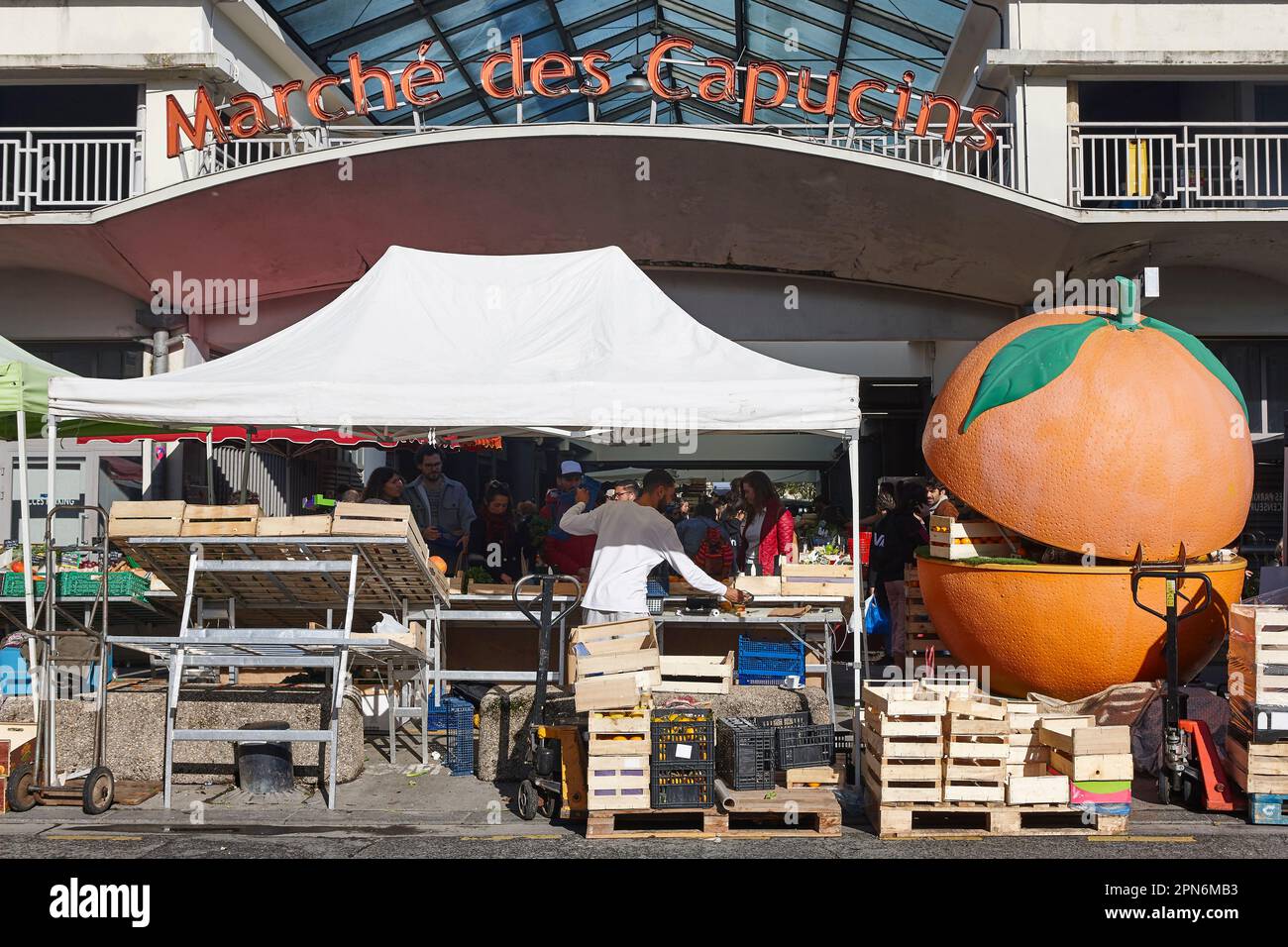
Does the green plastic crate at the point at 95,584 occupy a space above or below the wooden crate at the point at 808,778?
above

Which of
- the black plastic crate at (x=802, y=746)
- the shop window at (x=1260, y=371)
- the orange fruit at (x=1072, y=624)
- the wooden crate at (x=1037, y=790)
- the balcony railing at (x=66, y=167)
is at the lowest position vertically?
the wooden crate at (x=1037, y=790)

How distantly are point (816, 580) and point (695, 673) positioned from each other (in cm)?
157

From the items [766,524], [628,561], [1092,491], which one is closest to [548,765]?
[628,561]

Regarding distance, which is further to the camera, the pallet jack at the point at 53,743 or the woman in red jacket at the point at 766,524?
the woman in red jacket at the point at 766,524

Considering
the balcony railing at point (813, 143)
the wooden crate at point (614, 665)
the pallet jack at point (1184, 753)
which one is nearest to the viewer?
the wooden crate at point (614, 665)

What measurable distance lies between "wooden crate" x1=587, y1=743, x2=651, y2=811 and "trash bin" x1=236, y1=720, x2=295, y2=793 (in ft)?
7.50

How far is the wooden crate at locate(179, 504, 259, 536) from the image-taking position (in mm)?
8164

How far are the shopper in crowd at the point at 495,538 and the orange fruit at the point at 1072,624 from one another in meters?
5.44

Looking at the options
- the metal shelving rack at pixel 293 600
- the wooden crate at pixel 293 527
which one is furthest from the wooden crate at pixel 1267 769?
the wooden crate at pixel 293 527

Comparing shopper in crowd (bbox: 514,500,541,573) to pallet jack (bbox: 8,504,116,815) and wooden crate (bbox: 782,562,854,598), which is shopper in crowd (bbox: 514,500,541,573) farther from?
pallet jack (bbox: 8,504,116,815)

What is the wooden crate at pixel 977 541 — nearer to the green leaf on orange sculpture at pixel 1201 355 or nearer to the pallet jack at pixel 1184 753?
the pallet jack at pixel 1184 753

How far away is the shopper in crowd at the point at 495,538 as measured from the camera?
41.5 feet
